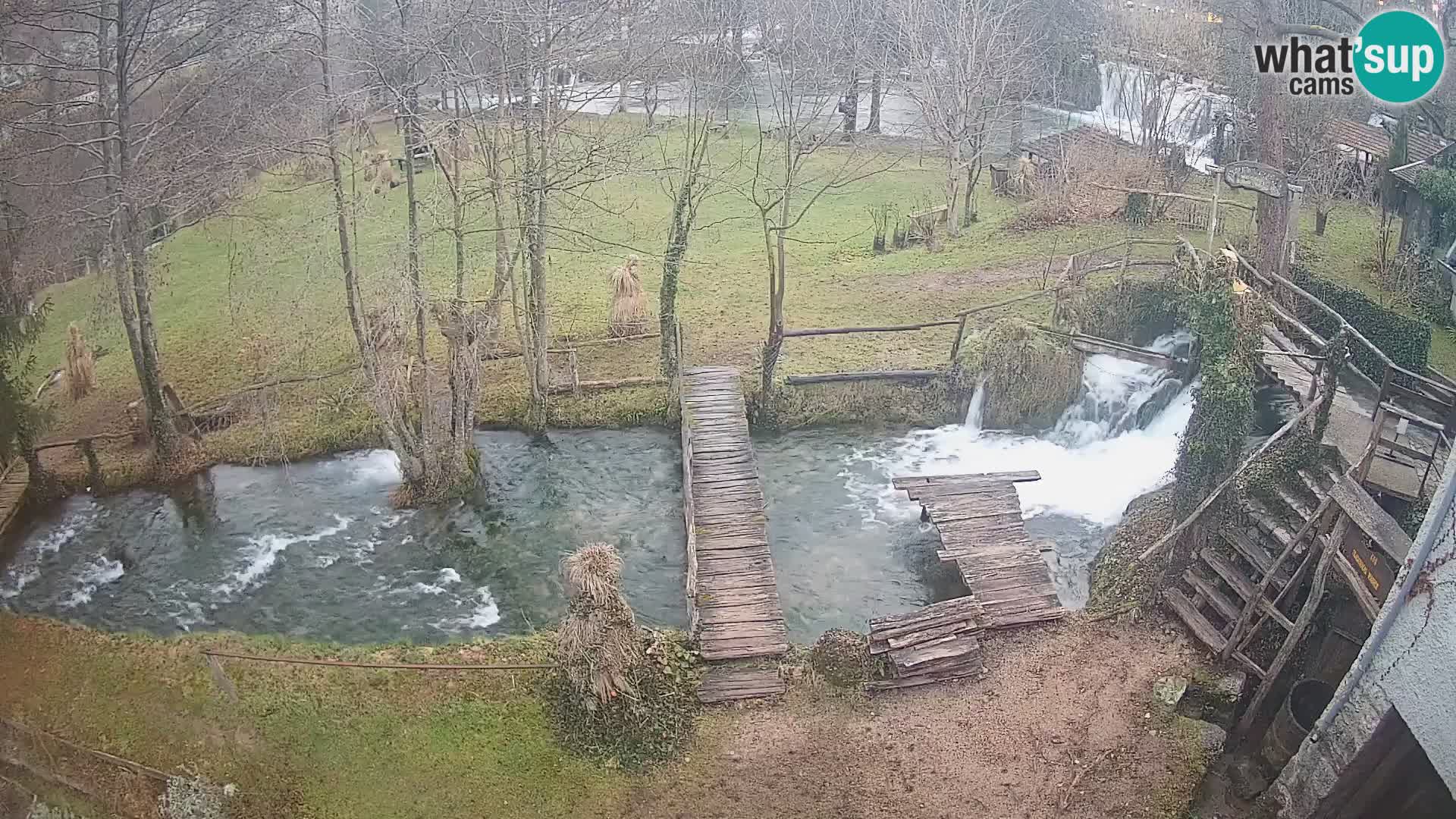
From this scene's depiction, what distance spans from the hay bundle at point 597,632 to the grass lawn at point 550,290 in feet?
24.0

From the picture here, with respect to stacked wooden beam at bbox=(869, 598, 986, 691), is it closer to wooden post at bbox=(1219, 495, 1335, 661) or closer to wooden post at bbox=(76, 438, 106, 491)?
wooden post at bbox=(1219, 495, 1335, 661)

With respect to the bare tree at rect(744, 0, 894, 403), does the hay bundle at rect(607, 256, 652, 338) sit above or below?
below

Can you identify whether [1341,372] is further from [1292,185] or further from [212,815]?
[212,815]

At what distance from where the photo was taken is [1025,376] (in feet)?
66.2

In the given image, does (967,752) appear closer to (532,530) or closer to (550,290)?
(532,530)

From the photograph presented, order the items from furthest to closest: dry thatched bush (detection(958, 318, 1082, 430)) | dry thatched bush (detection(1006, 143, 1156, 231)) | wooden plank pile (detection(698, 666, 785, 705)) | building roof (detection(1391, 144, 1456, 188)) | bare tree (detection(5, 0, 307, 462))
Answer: dry thatched bush (detection(1006, 143, 1156, 231)) < building roof (detection(1391, 144, 1456, 188)) < dry thatched bush (detection(958, 318, 1082, 430)) < bare tree (detection(5, 0, 307, 462)) < wooden plank pile (detection(698, 666, 785, 705))

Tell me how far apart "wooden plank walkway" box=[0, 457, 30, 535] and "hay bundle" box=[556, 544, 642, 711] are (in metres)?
11.3

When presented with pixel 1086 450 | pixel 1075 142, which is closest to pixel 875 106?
pixel 1075 142

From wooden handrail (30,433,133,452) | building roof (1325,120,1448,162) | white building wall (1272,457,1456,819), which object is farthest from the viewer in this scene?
building roof (1325,120,1448,162)

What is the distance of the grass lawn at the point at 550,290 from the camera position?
2061 cm

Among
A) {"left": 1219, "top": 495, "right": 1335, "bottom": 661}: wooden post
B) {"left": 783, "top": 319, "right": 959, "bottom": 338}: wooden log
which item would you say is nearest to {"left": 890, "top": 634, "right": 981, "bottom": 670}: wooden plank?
{"left": 1219, "top": 495, "right": 1335, "bottom": 661}: wooden post

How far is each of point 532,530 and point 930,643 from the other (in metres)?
7.32

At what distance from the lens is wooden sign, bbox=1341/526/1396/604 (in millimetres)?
11422

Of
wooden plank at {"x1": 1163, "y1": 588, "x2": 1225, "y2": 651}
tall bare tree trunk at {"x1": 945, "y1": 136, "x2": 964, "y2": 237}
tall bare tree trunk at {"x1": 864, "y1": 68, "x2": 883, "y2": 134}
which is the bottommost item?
wooden plank at {"x1": 1163, "y1": 588, "x2": 1225, "y2": 651}
